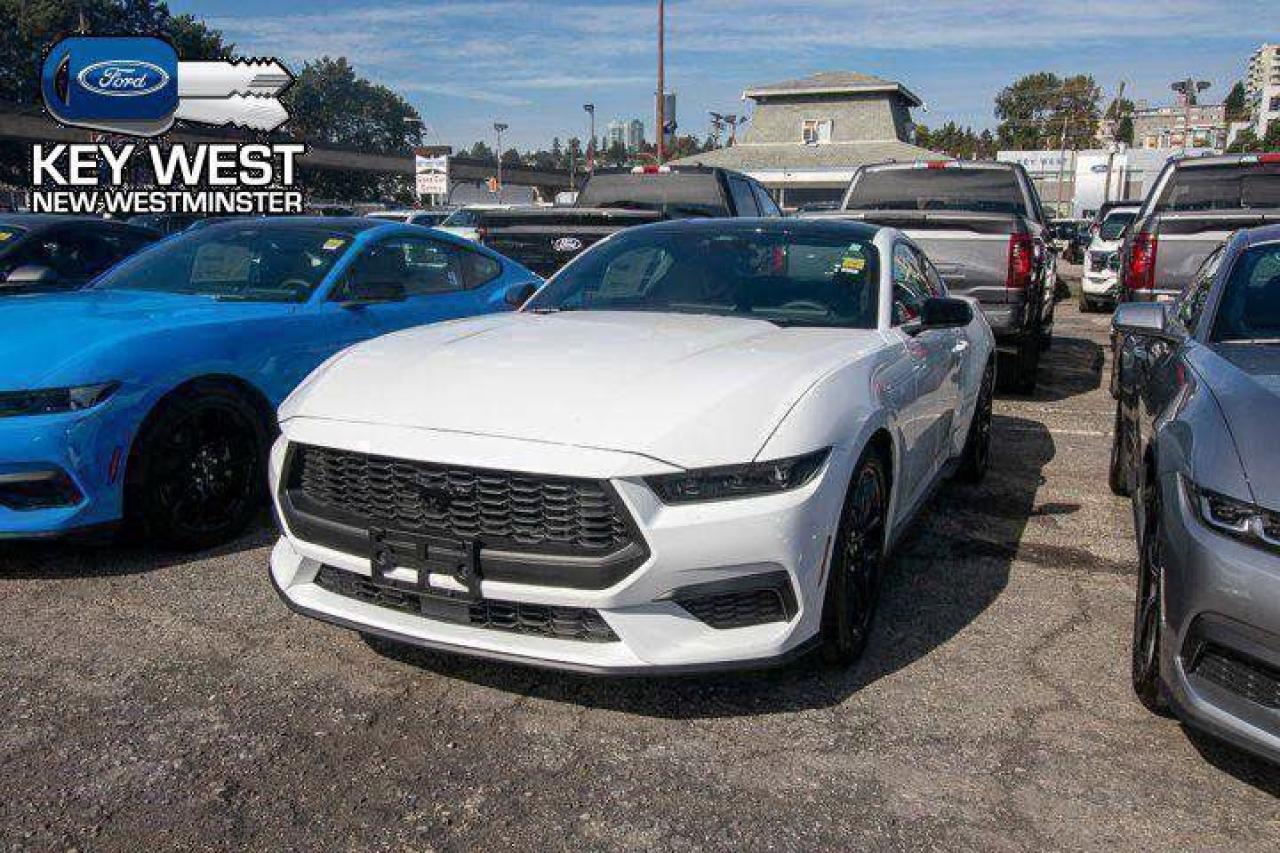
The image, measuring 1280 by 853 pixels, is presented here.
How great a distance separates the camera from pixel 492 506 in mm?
2830

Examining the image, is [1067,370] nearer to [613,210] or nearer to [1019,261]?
[1019,261]

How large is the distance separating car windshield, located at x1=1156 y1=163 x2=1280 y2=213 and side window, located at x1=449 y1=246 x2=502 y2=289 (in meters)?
6.46

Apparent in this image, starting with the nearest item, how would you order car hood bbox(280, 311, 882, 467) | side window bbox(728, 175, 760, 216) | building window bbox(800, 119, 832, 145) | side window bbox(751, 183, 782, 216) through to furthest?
1. car hood bbox(280, 311, 882, 467)
2. side window bbox(728, 175, 760, 216)
3. side window bbox(751, 183, 782, 216)
4. building window bbox(800, 119, 832, 145)

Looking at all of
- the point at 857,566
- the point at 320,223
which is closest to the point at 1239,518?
the point at 857,566

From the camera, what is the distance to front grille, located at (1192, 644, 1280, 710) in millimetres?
2424

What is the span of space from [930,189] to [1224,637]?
30.1 feet

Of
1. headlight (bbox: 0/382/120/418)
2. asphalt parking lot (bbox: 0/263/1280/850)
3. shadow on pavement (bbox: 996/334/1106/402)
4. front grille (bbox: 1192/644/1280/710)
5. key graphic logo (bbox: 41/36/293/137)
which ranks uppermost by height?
key graphic logo (bbox: 41/36/293/137)

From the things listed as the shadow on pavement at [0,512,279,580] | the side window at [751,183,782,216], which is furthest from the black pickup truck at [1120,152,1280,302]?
the shadow on pavement at [0,512,279,580]

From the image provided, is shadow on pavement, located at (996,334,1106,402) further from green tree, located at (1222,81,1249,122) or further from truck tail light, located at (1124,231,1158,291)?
green tree, located at (1222,81,1249,122)

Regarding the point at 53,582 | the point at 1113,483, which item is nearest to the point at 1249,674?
the point at 1113,483

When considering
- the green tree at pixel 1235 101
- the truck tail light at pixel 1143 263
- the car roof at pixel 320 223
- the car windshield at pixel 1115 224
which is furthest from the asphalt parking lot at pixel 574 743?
the green tree at pixel 1235 101

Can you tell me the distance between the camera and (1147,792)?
2676 millimetres

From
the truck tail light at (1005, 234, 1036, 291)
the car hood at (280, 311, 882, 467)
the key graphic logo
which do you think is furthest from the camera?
the key graphic logo

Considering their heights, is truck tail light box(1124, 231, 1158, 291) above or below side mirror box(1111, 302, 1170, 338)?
above
